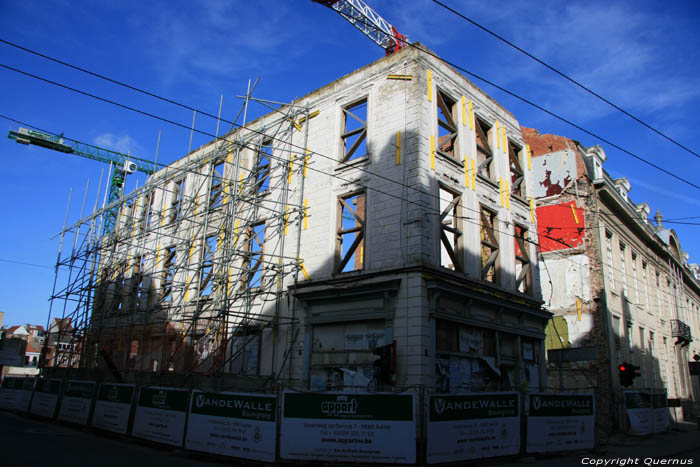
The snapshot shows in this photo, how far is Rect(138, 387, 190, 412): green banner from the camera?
12375 mm

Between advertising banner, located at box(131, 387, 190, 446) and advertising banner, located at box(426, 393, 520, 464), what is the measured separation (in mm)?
6009

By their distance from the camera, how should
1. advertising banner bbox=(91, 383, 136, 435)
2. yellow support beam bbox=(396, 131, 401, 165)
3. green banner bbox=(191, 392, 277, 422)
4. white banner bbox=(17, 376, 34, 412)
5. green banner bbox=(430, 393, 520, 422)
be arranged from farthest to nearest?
white banner bbox=(17, 376, 34, 412), yellow support beam bbox=(396, 131, 401, 165), advertising banner bbox=(91, 383, 136, 435), green banner bbox=(191, 392, 277, 422), green banner bbox=(430, 393, 520, 422)

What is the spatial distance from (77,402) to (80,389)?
0.40 m

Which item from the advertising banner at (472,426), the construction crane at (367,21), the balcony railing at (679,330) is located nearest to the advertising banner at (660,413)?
the advertising banner at (472,426)

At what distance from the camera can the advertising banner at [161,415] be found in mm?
12258

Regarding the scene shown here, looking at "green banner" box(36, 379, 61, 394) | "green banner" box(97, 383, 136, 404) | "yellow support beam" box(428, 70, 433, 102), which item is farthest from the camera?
"green banner" box(36, 379, 61, 394)

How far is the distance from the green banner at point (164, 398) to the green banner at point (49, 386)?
6.38 metres

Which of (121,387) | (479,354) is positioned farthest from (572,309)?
(121,387)

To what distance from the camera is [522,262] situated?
1986 cm

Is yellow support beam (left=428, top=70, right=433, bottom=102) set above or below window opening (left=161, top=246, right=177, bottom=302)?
above

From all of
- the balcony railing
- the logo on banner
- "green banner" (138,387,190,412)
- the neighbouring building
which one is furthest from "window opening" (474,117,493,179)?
the balcony railing

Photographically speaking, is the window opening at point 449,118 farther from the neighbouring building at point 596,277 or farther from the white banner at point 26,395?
the white banner at point 26,395

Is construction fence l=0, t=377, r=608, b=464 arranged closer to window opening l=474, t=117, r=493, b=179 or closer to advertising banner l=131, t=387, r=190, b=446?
advertising banner l=131, t=387, r=190, b=446

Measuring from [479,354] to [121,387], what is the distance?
10.7 meters
